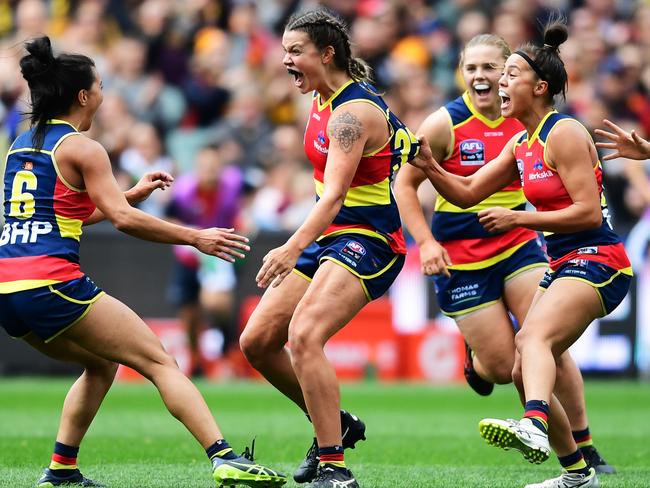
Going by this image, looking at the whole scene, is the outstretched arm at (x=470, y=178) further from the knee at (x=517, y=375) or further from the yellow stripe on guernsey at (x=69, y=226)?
the yellow stripe on guernsey at (x=69, y=226)

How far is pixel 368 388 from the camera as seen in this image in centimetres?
1421

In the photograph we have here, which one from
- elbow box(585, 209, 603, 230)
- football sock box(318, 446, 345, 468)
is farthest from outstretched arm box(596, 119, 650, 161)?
football sock box(318, 446, 345, 468)

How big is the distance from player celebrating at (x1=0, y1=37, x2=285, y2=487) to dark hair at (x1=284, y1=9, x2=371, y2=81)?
1.28 meters

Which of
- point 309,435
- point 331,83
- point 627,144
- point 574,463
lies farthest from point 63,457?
point 627,144

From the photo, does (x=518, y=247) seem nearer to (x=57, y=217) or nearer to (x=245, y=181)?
(x=57, y=217)

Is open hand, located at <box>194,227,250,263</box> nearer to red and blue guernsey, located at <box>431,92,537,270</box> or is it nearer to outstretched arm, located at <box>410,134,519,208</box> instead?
outstretched arm, located at <box>410,134,519,208</box>

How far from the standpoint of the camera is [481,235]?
826 centimetres

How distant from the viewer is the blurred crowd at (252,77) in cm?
1595

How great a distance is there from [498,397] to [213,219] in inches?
172

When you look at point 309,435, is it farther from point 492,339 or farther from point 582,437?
point 582,437

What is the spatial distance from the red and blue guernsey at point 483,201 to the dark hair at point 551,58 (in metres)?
1.29

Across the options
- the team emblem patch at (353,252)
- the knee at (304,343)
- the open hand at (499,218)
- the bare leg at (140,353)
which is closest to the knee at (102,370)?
the bare leg at (140,353)

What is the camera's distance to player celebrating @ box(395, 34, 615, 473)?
8.07 metres

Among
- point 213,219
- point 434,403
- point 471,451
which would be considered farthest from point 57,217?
point 213,219
